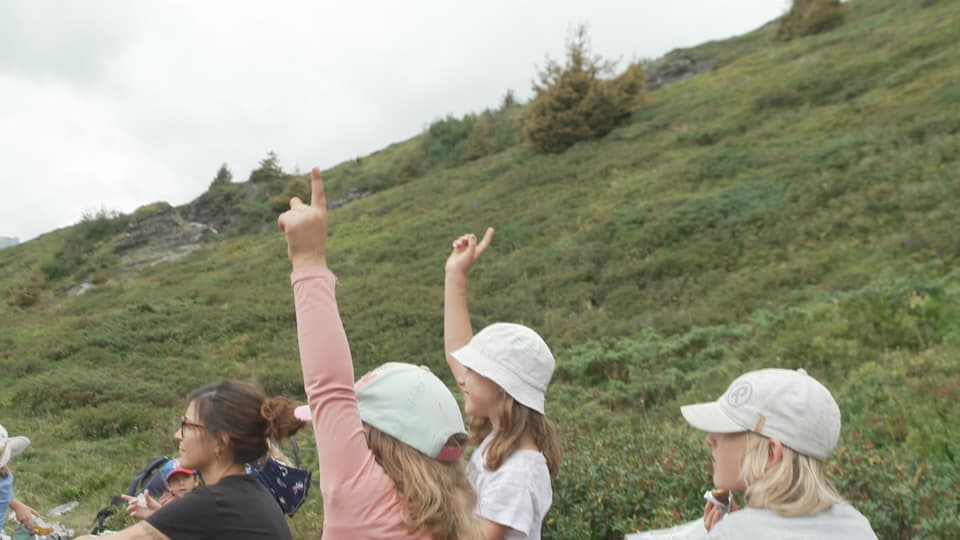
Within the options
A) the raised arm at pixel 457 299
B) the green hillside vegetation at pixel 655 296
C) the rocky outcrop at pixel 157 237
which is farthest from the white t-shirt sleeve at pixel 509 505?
the rocky outcrop at pixel 157 237

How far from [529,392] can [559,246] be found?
14589mm

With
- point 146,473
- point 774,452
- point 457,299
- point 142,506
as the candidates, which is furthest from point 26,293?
point 774,452

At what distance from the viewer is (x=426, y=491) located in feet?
5.86

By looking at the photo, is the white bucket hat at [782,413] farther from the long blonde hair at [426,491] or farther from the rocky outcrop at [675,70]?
the rocky outcrop at [675,70]

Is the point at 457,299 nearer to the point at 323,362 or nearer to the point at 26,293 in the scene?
the point at 323,362

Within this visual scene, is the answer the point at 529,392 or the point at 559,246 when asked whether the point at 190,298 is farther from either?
the point at 529,392

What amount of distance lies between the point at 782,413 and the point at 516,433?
87 centimetres

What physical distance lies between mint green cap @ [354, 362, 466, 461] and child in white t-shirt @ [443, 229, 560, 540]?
388 millimetres

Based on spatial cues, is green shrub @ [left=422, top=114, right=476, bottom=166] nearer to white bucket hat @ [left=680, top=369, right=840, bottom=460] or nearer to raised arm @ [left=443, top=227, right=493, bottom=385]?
raised arm @ [left=443, top=227, right=493, bottom=385]

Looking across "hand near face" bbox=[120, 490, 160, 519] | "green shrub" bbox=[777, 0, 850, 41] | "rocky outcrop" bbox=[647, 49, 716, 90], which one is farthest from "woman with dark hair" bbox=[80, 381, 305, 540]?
"rocky outcrop" bbox=[647, 49, 716, 90]

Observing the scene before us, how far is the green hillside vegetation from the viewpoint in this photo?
4754mm

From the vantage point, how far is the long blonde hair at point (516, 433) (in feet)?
7.92

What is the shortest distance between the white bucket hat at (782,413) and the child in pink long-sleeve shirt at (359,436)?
0.79 m

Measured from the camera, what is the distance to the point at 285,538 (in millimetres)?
2254
